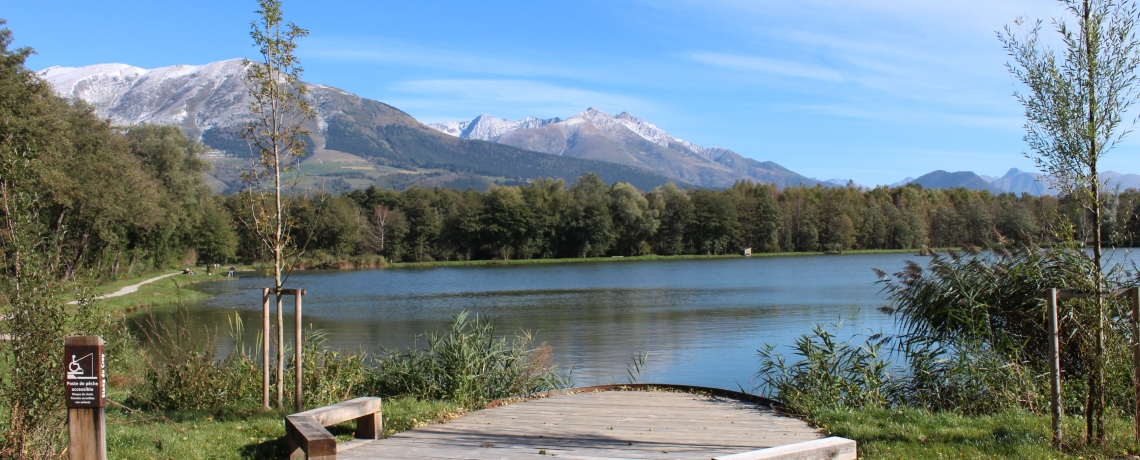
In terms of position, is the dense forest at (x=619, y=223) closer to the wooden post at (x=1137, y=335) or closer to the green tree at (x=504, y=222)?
the green tree at (x=504, y=222)

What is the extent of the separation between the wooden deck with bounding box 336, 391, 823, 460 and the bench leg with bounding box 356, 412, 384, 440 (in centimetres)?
12

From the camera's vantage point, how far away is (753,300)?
2984cm

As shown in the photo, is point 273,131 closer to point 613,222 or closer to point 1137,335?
point 1137,335

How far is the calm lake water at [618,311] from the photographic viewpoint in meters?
16.2

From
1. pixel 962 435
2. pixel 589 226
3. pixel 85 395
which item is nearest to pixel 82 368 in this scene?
pixel 85 395

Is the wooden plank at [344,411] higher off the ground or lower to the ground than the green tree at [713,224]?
lower

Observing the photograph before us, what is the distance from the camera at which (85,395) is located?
443 centimetres

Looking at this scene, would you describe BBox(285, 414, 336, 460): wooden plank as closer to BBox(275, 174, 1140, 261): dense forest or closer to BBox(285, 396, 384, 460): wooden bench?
BBox(285, 396, 384, 460): wooden bench

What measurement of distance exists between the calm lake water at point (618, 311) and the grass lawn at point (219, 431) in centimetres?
512

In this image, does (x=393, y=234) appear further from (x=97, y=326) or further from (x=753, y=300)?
(x=97, y=326)

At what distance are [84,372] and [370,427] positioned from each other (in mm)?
2598

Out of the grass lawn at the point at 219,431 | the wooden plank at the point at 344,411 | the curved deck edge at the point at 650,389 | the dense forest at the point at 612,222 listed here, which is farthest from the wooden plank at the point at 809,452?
the dense forest at the point at 612,222

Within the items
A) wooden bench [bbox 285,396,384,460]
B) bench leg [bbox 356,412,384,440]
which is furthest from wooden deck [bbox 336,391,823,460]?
wooden bench [bbox 285,396,384,460]

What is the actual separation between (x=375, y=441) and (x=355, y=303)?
2835 centimetres
